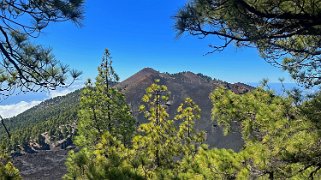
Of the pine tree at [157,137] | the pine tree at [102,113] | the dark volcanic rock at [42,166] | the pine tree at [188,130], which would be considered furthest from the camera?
the dark volcanic rock at [42,166]

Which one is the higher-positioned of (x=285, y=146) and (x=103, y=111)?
(x=103, y=111)

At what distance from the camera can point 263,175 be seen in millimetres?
7824

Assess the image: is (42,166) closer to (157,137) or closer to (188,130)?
(188,130)

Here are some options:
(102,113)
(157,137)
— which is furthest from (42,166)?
(157,137)

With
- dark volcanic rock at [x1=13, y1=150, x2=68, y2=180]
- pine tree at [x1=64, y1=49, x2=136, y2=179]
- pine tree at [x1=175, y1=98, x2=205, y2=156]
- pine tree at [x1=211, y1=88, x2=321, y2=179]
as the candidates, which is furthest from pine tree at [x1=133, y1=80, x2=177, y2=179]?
dark volcanic rock at [x1=13, y1=150, x2=68, y2=180]

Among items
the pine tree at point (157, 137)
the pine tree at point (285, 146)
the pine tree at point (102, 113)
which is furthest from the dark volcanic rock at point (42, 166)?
the pine tree at point (285, 146)

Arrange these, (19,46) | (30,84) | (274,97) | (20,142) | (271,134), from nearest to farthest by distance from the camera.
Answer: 1. (19,46)
2. (30,84)
3. (271,134)
4. (274,97)
5. (20,142)

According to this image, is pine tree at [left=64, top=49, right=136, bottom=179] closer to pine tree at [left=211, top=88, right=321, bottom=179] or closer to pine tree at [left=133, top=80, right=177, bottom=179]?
pine tree at [left=133, top=80, right=177, bottom=179]

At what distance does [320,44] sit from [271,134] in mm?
2764

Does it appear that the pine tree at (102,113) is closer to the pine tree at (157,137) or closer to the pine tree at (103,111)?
the pine tree at (103,111)

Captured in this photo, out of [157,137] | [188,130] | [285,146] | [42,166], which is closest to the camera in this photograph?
[285,146]

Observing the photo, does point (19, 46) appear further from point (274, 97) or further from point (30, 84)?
point (274, 97)

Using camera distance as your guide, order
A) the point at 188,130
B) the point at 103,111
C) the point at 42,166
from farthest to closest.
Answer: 1. the point at 42,166
2. the point at 103,111
3. the point at 188,130

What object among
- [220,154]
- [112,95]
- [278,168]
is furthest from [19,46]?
[112,95]
